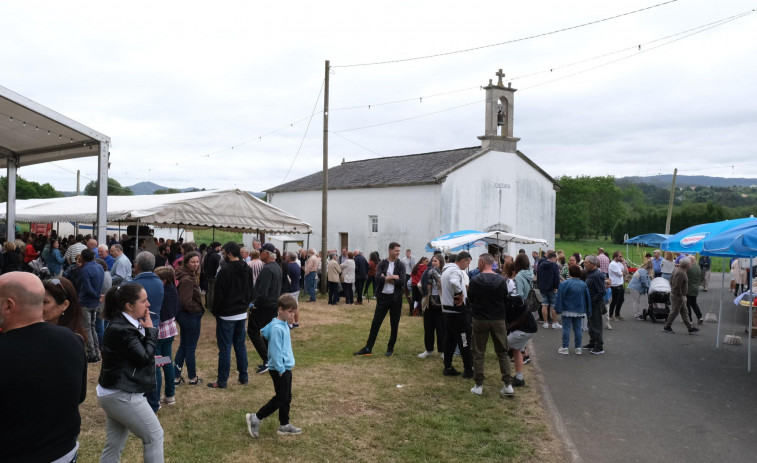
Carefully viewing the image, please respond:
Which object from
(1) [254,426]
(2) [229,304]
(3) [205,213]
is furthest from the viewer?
(3) [205,213]

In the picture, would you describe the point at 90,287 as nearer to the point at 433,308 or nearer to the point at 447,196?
the point at 433,308

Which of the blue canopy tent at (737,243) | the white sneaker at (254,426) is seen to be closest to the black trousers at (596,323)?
the blue canopy tent at (737,243)

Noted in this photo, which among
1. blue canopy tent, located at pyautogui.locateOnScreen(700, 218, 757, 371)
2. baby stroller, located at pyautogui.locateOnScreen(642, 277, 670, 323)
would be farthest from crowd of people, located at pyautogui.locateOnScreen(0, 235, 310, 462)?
baby stroller, located at pyautogui.locateOnScreen(642, 277, 670, 323)

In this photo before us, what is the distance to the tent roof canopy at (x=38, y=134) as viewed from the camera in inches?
358

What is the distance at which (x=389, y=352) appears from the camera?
9.74m

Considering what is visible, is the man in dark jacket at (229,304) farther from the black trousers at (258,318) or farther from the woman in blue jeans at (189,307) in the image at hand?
the black trousers at (258,318)

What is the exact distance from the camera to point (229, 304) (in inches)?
279

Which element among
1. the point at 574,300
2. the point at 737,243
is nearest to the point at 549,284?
the point at 574,300

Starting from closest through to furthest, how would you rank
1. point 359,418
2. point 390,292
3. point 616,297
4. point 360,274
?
point 359,418
point 390,292
point 616,297
point 360,274

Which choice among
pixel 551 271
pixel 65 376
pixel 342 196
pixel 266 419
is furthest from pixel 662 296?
pixel 342 196

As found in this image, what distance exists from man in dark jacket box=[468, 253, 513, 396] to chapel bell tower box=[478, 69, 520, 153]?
68.2ft

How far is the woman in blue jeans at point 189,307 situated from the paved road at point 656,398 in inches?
178

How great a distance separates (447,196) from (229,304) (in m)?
19.8

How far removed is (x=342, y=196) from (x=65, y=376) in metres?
27.9
